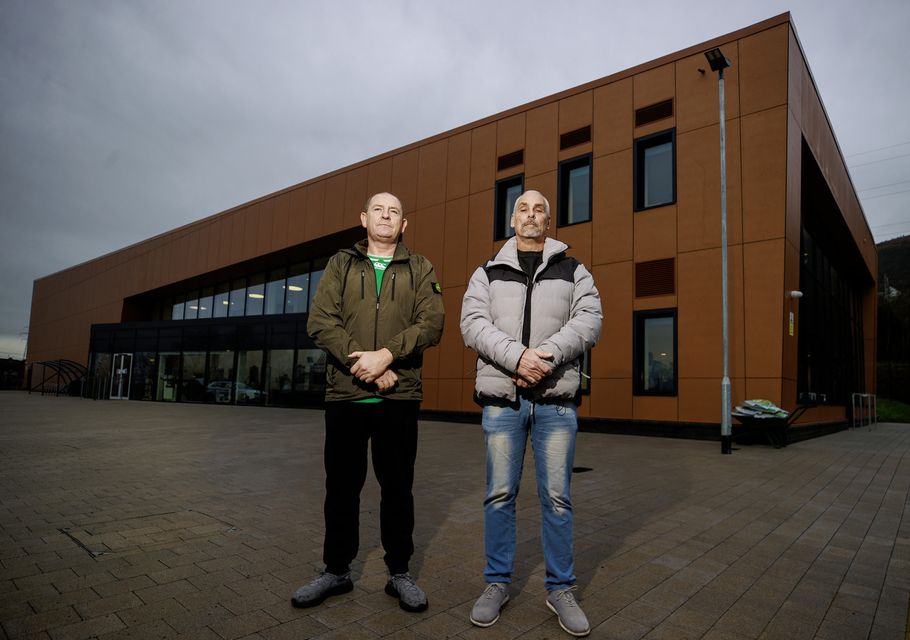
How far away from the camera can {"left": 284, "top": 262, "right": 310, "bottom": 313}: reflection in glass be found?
2405cm

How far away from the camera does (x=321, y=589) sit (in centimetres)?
A: 273

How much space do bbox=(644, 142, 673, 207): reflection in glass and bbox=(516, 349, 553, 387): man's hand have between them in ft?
37.8

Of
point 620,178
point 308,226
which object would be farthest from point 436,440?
point 308,226

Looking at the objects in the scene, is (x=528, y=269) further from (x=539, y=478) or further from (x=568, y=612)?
(x=568, y=612)

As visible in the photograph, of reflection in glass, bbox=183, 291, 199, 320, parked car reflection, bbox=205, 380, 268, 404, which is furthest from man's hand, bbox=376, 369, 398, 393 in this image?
reflection in glass, bbox=183, 291, 199, 320

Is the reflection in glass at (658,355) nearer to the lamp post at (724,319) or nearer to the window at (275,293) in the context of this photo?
the lamp post at (724,319)

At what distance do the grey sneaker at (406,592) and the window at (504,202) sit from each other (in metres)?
13.2

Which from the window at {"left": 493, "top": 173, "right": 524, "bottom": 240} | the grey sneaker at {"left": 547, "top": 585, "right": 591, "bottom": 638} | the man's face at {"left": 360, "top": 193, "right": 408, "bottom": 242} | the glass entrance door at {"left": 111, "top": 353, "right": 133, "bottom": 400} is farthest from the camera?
the glass entrance door at {"left": 111, "top": 353, "right": 133, "bottom": 400}

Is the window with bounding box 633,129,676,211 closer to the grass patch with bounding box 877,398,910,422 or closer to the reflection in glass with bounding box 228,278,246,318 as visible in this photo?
the reflection in glass with bounding box 228,278,246,318

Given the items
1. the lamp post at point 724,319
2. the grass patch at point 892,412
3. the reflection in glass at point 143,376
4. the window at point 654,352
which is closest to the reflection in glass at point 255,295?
the reflection in glass at point 143,376

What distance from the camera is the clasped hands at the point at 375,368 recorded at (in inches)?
105

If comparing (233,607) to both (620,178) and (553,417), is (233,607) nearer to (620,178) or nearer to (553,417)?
(553,417)

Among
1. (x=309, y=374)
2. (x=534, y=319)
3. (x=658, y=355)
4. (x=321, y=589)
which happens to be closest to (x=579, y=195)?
(x=658, y=355)

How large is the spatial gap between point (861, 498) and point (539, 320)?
529 cm
